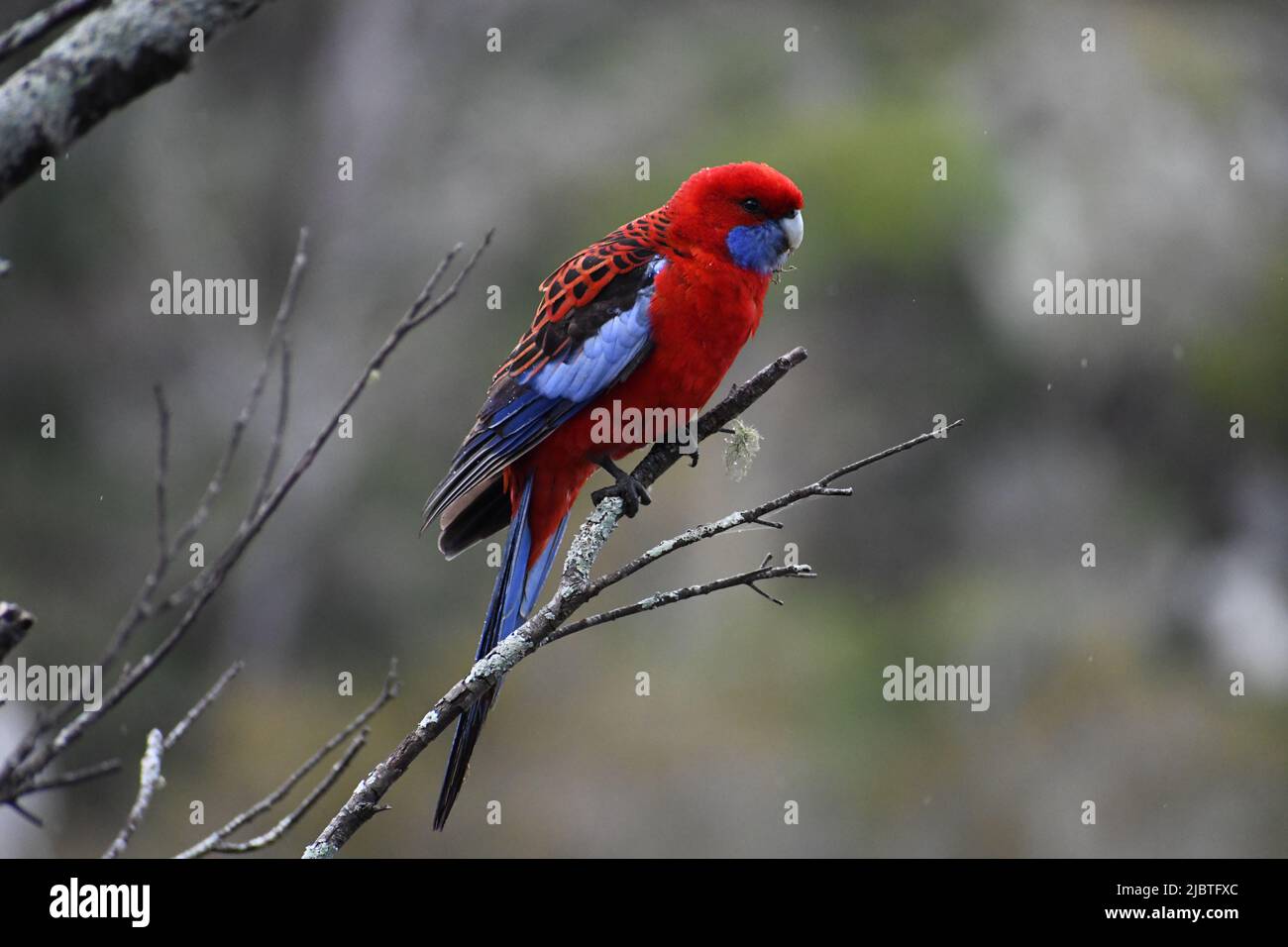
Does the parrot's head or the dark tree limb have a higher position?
the parrot's head

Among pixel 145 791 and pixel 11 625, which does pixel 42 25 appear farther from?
pixel 145 791

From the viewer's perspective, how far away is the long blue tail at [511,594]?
3.09 meters

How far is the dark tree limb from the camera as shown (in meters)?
1.81

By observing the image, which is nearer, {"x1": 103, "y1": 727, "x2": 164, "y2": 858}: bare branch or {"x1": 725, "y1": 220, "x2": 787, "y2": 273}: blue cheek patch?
{"x1": 103, "y1": 727, "x2": 164, "y2": 858}: bare branch

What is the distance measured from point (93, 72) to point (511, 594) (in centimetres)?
217

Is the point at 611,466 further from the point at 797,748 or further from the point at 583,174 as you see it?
the point at 583,174

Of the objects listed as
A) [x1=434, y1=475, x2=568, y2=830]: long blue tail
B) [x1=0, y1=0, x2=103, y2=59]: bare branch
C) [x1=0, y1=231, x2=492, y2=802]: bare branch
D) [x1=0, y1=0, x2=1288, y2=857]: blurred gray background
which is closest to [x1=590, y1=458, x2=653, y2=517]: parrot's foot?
[x1=434, y1=475, x2=568, y2=830]: long blue tail

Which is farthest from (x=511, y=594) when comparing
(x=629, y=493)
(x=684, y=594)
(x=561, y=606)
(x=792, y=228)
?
(x=792, y=228)

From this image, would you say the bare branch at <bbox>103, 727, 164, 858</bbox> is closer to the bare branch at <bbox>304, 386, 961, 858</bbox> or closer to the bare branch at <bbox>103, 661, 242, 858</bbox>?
the bare branch at <bbox>103, 661, 242, 858</bbox>

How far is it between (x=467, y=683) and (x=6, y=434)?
1159cm

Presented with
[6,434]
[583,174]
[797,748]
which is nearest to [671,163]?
[583,174]

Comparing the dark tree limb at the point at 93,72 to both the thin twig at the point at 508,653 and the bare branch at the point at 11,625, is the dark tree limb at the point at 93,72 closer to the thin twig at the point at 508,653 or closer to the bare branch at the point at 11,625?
the bare branch at the point at 11,625

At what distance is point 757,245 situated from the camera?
4312 millimetres

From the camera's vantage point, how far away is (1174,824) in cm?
832
